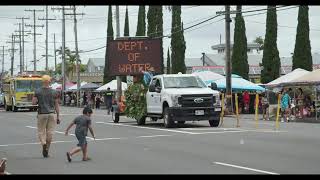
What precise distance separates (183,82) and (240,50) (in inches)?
1225

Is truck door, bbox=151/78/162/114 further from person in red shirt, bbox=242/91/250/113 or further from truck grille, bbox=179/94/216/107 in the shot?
person in red shirt, bbox=242/91/250/113

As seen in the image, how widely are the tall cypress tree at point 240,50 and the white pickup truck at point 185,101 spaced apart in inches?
1208

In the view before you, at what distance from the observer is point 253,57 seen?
101 metres

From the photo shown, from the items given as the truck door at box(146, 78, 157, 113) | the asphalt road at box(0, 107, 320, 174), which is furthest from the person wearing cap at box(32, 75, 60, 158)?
the truck door at box(146, 78, 157, 113)

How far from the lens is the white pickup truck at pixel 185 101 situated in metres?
24.3

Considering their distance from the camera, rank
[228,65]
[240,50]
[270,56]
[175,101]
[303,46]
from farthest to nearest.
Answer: [240,50] → [270,56] → [303,46] → [228,65] → [175,101]

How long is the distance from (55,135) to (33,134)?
3.89 feet

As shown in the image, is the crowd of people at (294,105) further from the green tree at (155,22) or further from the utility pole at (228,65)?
the green tree at (155,22)

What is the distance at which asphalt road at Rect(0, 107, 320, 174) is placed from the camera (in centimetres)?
1239

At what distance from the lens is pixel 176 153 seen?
15.4 meters

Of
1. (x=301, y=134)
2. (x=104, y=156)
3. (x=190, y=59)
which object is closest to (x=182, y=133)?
(x=301, y=134)

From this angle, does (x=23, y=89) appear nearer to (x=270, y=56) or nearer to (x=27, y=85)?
(x=27, y=85)

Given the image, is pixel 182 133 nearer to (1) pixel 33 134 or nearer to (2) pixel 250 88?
(1) pixel 33 134

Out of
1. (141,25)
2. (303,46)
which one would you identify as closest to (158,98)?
(303,46)
